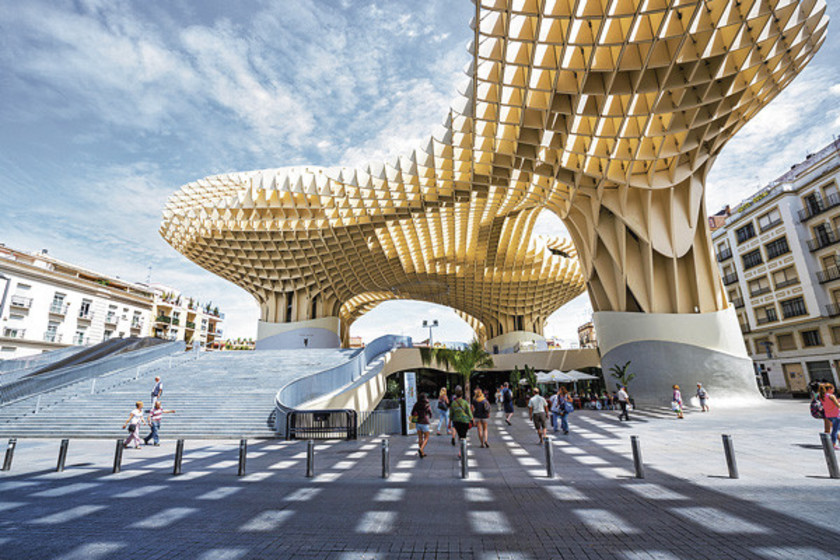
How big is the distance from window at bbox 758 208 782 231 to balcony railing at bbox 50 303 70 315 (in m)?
60.5

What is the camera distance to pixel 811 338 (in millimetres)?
28422

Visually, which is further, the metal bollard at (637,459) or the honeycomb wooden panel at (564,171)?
the honeycomb wooden panel at (564,171)

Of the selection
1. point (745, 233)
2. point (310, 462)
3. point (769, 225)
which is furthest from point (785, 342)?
point (310, 462)

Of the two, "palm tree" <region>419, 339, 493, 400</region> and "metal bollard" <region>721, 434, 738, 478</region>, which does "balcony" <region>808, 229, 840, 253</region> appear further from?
"metal bollard" <region>721, 434, 738, 478</region>

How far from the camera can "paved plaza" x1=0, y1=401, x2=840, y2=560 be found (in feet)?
13.3

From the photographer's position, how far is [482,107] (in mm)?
17516

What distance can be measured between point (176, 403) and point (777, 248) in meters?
41.1

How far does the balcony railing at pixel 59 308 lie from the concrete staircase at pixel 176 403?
22.9 m

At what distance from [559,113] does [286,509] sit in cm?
1781

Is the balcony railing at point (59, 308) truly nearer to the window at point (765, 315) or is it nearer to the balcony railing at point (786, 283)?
the balcony railing at point (786, 283)

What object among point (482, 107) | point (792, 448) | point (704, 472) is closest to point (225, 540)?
point (704, 472)

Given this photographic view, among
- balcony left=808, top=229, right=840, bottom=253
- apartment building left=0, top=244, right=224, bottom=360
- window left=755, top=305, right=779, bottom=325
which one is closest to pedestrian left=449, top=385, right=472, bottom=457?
apartment building left=0, top=244, right=224, bottom=360

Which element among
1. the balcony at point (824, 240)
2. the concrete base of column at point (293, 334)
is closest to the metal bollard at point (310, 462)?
the concrete base of column at point (293, 334)

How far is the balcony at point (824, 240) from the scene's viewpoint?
1031 inches
